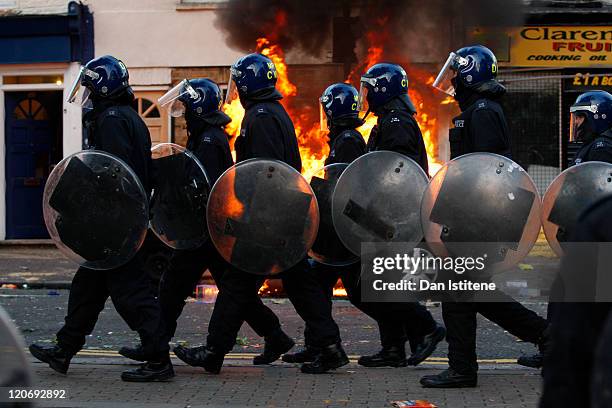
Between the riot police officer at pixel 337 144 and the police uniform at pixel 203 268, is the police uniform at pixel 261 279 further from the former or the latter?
the police uniform at pixel 203 268

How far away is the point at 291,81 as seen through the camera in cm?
1739

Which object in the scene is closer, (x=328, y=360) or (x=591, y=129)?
(x=328, y=360)

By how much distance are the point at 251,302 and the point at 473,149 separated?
5.51 ft

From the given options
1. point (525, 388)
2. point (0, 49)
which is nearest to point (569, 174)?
point (525, 388)

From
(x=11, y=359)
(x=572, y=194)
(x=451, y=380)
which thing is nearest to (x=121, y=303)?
(x=451, y=380)

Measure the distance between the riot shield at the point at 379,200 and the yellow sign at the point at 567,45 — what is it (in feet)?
37.9

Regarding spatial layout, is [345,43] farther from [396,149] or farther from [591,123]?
[396,149]

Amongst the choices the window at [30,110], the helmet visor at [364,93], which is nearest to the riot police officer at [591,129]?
the helmet visor at [364,93]

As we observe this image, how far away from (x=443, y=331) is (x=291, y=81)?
10.9 m

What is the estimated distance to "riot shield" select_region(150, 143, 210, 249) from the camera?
22.2 feet

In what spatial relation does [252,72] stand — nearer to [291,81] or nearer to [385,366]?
[385,366]

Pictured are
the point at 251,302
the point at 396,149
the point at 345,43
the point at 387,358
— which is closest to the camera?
the point at 251,302

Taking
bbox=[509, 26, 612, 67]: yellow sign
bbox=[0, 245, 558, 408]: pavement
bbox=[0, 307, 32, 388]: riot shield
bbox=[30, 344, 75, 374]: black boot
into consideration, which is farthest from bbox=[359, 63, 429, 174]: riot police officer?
bbox=[509, 26, 612, 67]: yellow sign

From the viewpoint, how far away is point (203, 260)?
6.85 metres
